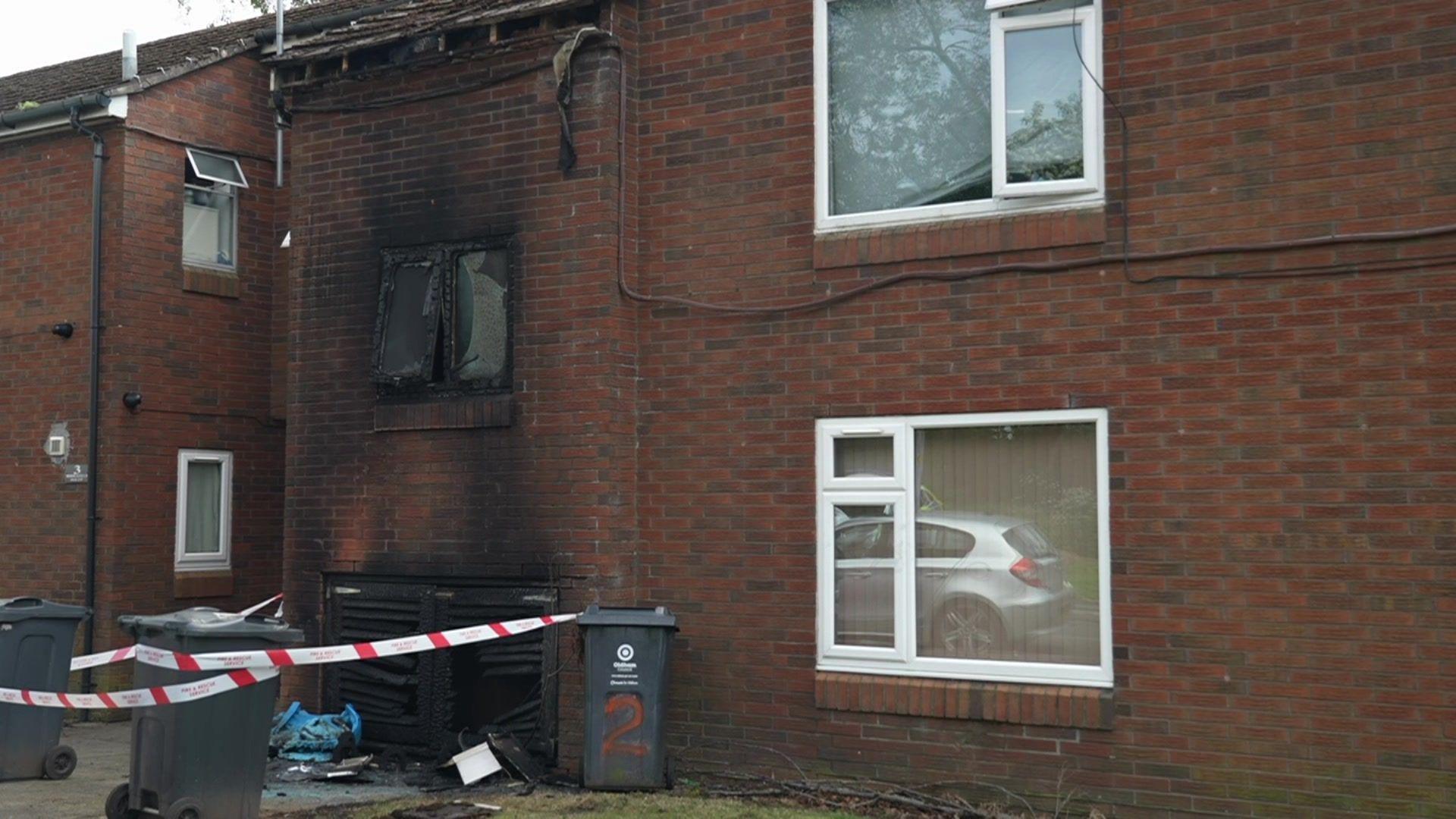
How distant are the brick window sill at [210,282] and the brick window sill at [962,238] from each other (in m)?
7.46

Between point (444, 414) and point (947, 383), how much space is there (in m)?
3.57

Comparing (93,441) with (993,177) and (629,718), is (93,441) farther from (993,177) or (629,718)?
(993,177)

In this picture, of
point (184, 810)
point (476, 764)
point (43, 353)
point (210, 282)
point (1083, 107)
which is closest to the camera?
point (184, 810)

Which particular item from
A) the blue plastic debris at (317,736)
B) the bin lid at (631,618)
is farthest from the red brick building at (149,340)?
the bin lid at (631,618)

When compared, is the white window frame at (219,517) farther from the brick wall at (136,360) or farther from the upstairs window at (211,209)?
the upstairs window at (211,209)

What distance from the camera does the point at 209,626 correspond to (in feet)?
25.9

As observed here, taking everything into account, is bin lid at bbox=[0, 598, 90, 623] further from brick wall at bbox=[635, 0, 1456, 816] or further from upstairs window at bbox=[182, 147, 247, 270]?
upstairs window at bbox=[182, 147, 247, 270]

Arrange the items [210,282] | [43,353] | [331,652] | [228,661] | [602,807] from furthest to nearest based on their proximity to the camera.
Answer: [210,282], [43,353], [331,652], [602,807], [228,661]

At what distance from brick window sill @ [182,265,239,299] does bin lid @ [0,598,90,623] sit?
4951 mm

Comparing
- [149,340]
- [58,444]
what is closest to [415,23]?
[149,340]

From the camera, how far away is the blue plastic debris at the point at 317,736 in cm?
1012

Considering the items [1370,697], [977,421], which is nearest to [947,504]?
[977,421]

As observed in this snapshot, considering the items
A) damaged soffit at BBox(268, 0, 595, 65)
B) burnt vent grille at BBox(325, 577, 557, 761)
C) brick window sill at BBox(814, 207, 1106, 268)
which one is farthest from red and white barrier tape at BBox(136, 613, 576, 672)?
damaged soffit at BBox(268, 0, 595, 65)

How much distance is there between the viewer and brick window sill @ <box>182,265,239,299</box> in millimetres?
14031
